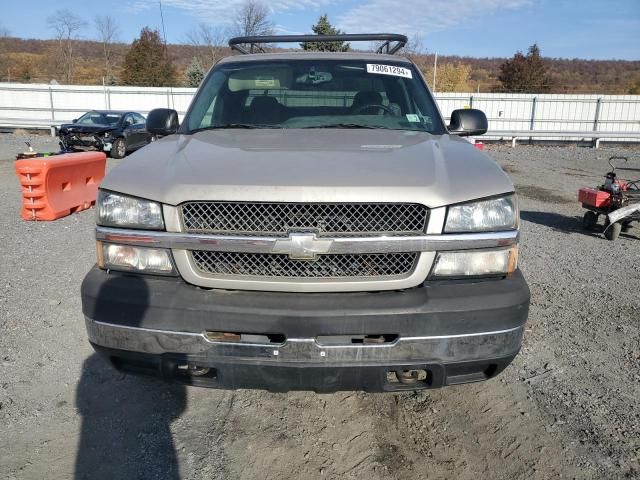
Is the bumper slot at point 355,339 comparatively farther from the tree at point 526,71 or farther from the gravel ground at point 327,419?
the tree at point 526,71

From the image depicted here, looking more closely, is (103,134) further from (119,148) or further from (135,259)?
(135,259)

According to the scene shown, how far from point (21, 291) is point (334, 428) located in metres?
3.57

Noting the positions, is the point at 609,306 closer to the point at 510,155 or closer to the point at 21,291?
the point at 21,291

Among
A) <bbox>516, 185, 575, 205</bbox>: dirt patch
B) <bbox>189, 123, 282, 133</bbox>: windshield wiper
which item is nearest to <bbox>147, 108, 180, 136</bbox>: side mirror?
<bbox>189, 123, 282, 133</bbox>: windshield wiper

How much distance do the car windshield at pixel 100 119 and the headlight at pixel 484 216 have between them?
16.2m

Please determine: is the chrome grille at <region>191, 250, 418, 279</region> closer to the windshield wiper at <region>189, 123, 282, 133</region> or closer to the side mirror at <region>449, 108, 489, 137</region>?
the windshield wiper at <region>189, 123, 282, 133</region>

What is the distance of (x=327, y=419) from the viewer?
2986 mm

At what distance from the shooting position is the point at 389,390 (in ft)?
8.00

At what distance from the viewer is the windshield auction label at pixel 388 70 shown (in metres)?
3.96

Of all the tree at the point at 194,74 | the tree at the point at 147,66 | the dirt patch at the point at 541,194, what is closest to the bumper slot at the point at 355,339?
the dirt patch at the point at 541,194

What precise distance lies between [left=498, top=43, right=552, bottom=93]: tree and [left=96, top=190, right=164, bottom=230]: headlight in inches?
1609

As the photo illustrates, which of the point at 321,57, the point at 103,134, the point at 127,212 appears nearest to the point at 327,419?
the point at 127,212

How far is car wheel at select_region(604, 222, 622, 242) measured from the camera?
274 inches

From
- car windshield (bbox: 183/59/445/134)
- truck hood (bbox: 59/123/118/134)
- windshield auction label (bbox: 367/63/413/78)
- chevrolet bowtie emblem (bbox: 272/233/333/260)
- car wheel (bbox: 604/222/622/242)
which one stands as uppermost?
windshield auction label (bbox: 367/63/413/78)
